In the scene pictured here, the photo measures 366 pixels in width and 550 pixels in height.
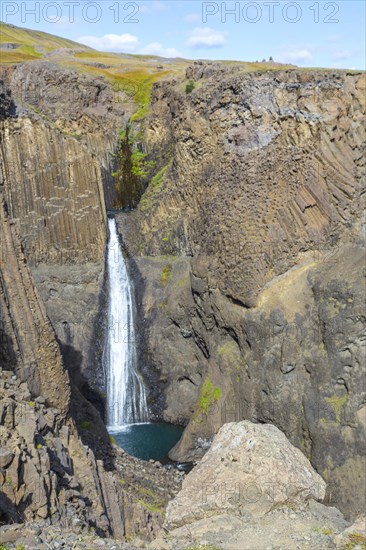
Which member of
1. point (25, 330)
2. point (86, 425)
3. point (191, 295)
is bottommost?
point (86, 425)

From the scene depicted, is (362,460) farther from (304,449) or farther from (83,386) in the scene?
(83,386)

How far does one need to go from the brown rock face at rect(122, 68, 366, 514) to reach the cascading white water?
119 cm

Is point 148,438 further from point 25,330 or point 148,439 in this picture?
point 25,330

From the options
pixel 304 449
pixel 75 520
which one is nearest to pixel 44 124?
pixel 304 449

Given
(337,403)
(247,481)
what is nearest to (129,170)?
(337,403)

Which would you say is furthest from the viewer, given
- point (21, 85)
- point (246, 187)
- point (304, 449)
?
point (21, 85)

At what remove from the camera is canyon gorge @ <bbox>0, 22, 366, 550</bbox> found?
1477cm

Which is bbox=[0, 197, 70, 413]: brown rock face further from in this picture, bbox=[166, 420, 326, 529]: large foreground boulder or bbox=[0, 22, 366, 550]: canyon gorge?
bbox=[166, 420, 326, 529]: large foreground boulder

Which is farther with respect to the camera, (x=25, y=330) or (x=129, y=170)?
(x=129, y=170)

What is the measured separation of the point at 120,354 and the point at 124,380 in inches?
69.4

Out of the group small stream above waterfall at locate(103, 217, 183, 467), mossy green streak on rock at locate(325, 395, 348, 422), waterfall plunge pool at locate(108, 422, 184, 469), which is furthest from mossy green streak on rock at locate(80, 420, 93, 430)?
mossy green streak on rock at locate(325, 395, 348, 422)

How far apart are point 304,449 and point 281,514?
15.2 metres

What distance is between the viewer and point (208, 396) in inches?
1287

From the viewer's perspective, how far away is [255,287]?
31.7m
